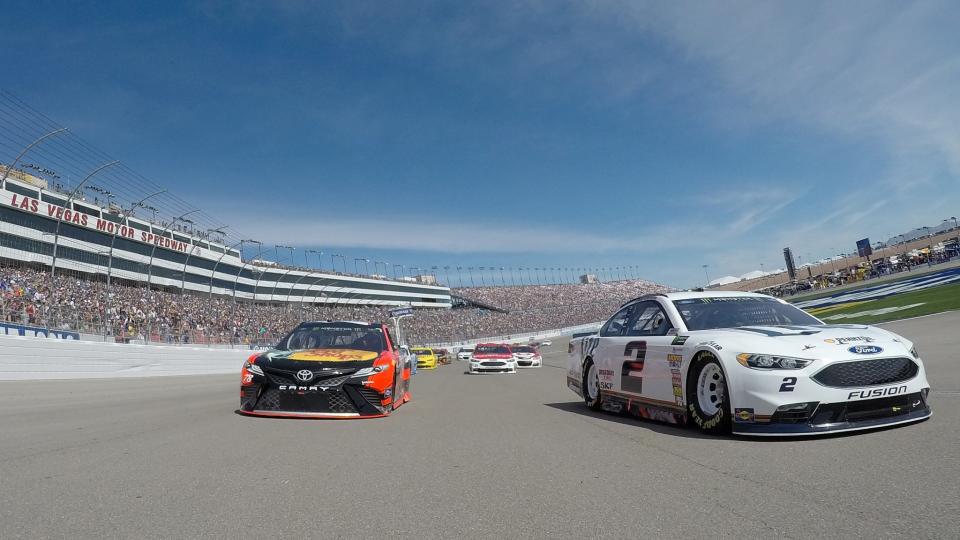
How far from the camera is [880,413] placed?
16.1ft

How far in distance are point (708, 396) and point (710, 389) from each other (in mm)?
68

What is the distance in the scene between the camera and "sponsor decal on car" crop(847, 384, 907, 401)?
4.76 m

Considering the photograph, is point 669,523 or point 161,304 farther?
point 161,304

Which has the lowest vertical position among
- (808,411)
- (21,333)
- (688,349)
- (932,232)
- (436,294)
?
(808,411)

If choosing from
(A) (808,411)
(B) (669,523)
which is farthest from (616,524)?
(A) (808,411)

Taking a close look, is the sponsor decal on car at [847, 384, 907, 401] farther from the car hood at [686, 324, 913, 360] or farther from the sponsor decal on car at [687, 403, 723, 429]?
the sponsor decal on car at [687, 403, 723, 429]

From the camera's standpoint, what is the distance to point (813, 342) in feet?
16.4

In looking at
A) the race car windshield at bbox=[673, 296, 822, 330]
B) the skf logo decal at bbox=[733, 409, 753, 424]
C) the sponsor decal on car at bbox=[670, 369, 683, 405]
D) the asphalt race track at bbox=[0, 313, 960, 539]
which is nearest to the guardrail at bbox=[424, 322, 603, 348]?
the race car windshield at bbox=[673, 296, 822, 330]

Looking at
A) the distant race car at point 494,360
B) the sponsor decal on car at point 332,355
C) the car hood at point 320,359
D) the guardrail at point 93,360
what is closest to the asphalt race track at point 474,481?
the car hood at point 320,359

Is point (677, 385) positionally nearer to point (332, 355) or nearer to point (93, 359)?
point (332, 355)

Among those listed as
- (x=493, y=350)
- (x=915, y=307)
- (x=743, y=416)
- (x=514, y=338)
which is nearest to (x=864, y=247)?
(x=514, y=338)

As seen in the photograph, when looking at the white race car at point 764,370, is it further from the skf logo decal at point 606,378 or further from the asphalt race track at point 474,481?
the skf logo decal at point 606,378

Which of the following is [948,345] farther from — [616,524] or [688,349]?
[616,524]

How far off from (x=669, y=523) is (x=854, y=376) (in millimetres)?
2700
